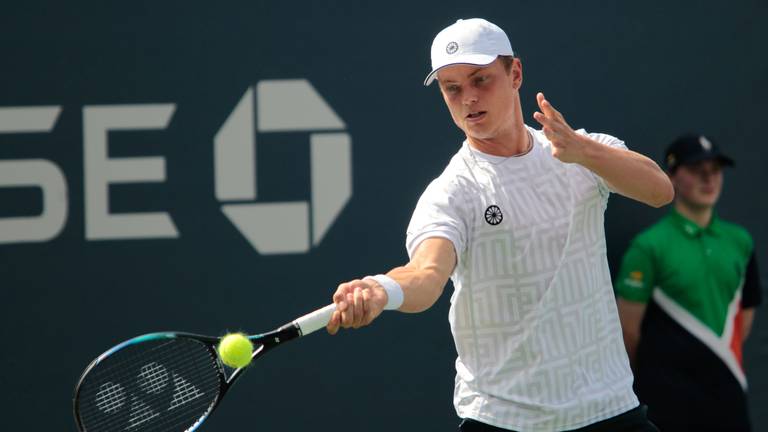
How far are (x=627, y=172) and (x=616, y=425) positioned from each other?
0.57 meters

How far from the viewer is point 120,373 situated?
327 centimetres

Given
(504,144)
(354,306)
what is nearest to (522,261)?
(504,144)

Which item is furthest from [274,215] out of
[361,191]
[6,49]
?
[6,49]

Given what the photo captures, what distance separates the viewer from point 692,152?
4172mm

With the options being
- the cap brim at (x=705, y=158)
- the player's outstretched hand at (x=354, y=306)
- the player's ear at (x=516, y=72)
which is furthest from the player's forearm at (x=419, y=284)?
the cap brim at (x=705, y=158)

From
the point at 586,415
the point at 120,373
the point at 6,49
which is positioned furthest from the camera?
the point at 6,49

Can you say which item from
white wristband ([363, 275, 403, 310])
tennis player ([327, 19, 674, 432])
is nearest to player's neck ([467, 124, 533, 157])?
tennis player ([327, 19, 674, 432])

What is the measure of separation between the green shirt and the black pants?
4.73 ft

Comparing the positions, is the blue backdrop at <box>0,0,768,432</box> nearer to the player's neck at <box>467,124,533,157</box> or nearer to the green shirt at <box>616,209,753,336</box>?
the green shirt at <box>616,209,753,336</box>

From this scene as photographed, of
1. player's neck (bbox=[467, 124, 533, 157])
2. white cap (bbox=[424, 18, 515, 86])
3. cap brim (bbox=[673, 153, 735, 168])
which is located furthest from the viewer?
cap brim (bbox=[673, 153, 735, 168])

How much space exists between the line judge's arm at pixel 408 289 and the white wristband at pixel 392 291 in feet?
0.04

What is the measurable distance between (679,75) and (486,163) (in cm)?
184

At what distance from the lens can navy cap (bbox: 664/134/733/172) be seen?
13.6 feet

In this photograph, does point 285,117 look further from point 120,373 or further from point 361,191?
point 120,373
